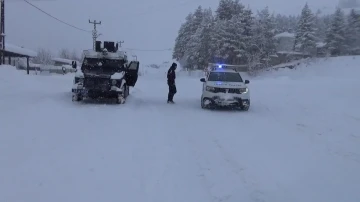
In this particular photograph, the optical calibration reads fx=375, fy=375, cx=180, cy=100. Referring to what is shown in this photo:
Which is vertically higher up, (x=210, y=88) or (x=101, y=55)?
(x=101, y=55)

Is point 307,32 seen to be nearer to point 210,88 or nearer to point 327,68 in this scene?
point 327,68

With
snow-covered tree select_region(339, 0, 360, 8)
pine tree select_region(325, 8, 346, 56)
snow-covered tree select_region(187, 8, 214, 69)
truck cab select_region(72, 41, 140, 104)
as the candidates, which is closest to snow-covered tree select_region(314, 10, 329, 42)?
pine tree select_region(325, 8, 346, 56)

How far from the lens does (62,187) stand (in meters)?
5.70

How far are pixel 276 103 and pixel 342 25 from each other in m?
47.0

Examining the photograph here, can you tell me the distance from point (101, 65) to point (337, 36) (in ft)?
168

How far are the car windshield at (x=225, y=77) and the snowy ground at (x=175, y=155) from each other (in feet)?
8.87

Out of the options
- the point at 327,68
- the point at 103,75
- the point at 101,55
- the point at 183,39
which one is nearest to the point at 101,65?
the point at 101,55

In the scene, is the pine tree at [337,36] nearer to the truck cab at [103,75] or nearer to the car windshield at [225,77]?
the car windshield at [225,77]

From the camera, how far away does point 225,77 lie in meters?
16.4

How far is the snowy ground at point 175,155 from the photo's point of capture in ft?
18.5

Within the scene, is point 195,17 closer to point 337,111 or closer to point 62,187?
point 337,111

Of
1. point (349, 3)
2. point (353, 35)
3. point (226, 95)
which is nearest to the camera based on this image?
point (226, 95)

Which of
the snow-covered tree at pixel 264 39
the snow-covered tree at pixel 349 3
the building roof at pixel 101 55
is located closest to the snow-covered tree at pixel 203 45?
the snow-covered tree at pixel 264 39

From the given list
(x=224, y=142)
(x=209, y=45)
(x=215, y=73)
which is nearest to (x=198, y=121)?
(x=224, y=142)
